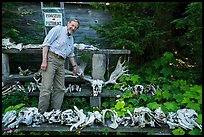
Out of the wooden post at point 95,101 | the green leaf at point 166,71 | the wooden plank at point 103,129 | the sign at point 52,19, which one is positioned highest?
the sign at point 52,19

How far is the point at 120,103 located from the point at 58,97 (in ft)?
3.64

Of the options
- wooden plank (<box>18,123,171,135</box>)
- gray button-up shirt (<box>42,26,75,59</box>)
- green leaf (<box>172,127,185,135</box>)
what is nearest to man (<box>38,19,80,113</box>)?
gray button-up shirt (<box>42,26,75,59</box>)

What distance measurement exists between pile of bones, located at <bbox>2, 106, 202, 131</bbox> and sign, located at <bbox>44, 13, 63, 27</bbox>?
2021 millimetres

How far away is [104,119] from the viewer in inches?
150

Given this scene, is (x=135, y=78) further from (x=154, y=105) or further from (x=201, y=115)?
(x=201, y=115)

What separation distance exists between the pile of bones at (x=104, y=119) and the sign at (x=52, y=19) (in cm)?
202

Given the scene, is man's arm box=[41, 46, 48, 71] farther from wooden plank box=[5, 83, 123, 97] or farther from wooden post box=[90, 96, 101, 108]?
wooden post box=[90, 96, 101, 108]

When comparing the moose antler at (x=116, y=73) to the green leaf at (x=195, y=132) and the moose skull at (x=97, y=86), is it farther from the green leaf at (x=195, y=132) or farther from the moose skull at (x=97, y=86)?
the green leaf at (x=195, y=132)

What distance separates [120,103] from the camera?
4320mm

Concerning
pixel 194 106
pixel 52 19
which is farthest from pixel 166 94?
pixel 52 19

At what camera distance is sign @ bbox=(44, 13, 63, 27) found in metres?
5.09

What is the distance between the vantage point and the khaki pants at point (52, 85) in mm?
4109

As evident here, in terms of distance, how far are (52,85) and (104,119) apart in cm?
120

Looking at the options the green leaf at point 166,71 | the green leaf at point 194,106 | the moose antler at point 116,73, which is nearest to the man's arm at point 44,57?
the moose antler at point 116,73
